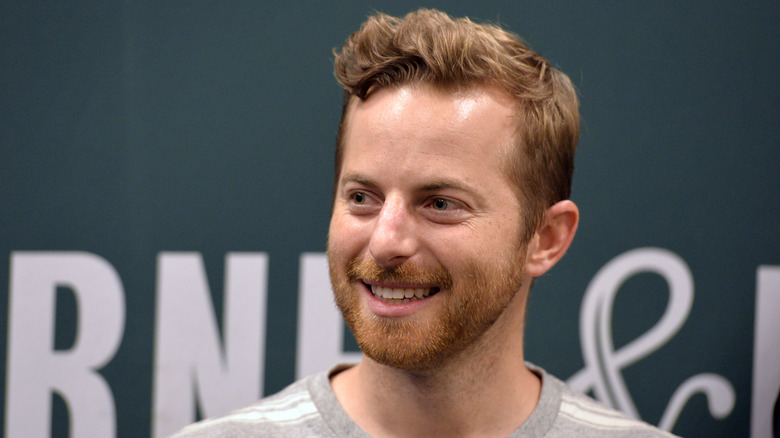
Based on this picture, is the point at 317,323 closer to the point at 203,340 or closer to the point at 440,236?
the point at 203,340

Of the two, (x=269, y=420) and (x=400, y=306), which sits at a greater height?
(x=400, y=306)

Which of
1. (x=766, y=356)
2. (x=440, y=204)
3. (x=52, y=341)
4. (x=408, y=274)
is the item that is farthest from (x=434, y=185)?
(x=766, y=356)

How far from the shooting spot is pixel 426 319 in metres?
1.13

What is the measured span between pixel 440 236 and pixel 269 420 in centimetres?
44

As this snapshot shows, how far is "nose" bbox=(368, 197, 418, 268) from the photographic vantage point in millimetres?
1099

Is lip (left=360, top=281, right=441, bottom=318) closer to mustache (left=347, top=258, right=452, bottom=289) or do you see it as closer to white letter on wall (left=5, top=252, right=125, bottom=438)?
mustache (left=347, top=258, right=452, bottom=289)

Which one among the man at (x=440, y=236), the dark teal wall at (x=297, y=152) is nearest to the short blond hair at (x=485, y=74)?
the man at (x=440, y=236)

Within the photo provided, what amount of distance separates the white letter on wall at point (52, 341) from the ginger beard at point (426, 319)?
0.74 m

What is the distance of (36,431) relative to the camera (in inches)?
64.7

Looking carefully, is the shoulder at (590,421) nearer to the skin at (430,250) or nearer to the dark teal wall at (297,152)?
the skin at (430,250)

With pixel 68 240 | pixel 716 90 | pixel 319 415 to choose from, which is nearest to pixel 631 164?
pixel 716 90

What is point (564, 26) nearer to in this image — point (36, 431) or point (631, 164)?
point (631, 164)

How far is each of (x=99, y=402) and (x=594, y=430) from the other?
1089mm

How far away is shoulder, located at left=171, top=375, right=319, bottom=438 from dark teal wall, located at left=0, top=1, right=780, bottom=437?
435mm
